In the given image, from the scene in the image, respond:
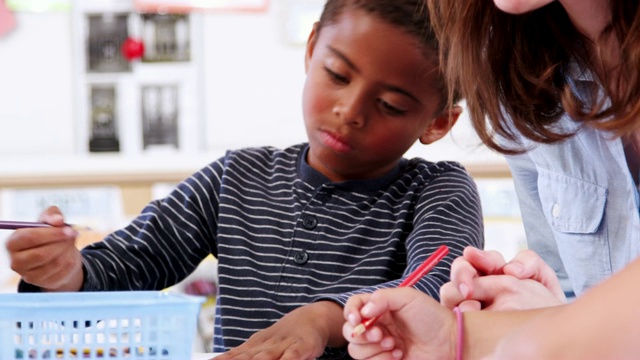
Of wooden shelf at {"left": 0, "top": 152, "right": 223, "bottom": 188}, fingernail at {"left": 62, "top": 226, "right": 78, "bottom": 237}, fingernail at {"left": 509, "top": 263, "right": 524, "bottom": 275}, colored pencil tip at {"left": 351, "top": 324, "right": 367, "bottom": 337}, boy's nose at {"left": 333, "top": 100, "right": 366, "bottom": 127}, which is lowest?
wooden shelf at {"left": 0, "top": 152, "right": 223, "bottom": 188}

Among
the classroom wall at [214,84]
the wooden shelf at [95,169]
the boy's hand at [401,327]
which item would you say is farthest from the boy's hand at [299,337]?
the classroom wall at [214,84]

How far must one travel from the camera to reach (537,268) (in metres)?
0.87

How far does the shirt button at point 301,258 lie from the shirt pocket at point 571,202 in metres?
0.34

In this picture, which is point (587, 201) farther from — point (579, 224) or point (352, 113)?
point (352, 113)

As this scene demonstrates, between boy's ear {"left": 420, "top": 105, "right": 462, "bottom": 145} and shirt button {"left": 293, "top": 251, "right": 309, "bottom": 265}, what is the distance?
0.22 m

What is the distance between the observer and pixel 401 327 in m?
0.76

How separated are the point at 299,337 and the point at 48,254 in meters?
0.31

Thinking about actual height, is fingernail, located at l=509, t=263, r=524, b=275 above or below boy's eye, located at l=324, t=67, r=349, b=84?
below

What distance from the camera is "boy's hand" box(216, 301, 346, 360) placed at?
0.80 metres

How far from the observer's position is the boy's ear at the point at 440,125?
1173 millimetres

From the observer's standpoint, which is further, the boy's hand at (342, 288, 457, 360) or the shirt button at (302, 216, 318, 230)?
the shirt button at (302, 216, 318, 230)

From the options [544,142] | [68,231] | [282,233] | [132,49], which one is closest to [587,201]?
[544,142]

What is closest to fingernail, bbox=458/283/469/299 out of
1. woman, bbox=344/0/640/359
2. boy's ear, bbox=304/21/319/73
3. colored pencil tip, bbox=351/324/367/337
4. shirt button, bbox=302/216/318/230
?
woman, bbox=344/0/640/359

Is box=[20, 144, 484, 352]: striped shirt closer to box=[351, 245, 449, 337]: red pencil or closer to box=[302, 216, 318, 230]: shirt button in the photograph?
box=[302, 216, 318, 230]: shirt button
